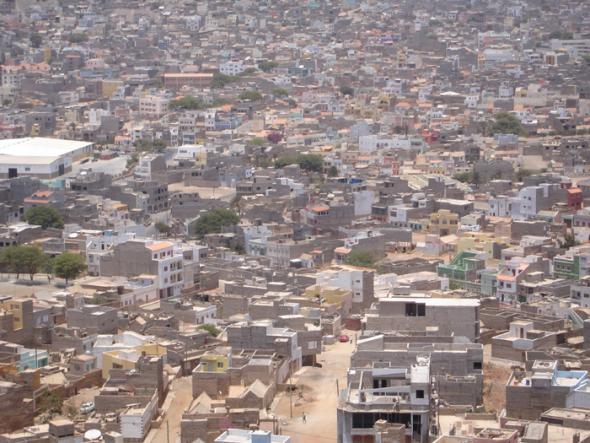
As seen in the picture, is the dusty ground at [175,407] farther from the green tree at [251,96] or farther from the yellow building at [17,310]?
the green tree at [251,96]

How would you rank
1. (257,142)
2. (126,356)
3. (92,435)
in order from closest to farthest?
(92,435) → (126,356) → (257,142)

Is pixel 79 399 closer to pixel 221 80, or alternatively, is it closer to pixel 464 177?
pixel 464 177

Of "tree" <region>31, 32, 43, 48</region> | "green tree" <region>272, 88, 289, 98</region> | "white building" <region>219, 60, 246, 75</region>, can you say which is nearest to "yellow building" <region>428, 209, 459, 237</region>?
"green tree" <region>272, 88, 289, 98</region>

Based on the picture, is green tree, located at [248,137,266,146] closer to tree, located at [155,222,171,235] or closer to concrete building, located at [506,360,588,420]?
tree, located at [155,222,171,235]

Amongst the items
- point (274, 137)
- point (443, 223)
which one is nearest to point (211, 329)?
point (443, 223)

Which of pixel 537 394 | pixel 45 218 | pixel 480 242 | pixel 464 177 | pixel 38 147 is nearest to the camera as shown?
pixel 537 394

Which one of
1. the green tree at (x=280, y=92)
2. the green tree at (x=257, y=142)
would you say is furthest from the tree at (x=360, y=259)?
the green tree at (x=280, y=92)
